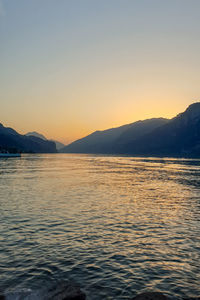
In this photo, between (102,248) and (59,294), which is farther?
(102,248)

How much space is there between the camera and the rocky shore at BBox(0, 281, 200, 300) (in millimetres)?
10531

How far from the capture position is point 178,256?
55.6ft

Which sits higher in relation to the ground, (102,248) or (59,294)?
(59,294)

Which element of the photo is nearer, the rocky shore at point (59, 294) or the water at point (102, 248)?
the rocky shore at point (59, 294)

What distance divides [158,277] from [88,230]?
9447 millimetres

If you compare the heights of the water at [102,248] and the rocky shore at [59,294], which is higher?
the rocky shore at [59,294]

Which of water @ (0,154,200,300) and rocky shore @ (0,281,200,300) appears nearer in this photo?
rocky shore @ (0,281,200,300)

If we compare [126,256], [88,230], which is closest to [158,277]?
[126,256]

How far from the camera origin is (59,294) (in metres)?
10.8

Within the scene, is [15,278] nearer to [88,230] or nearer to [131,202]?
[88,230]

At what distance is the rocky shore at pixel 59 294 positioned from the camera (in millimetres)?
10531

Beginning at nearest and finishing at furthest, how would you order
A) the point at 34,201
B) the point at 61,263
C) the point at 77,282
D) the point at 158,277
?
the point at 77,282 → the point at 158,277 → the point at 61,263 → the point at 34,201

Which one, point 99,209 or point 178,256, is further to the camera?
point 99,209

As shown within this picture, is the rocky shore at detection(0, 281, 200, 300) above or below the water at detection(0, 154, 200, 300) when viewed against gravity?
above
